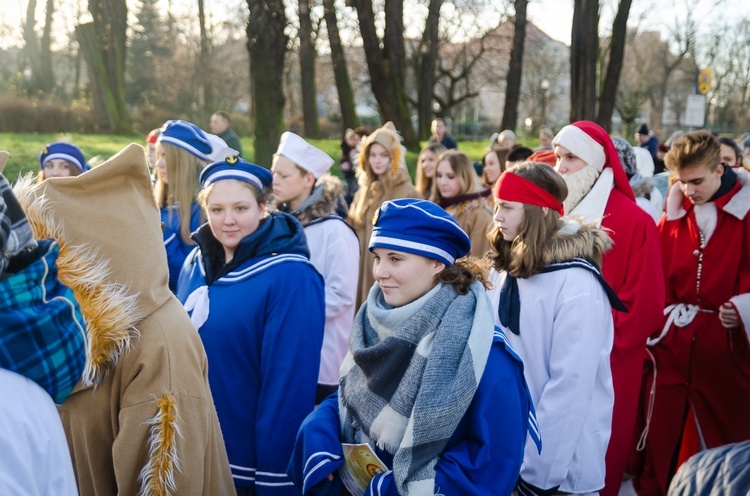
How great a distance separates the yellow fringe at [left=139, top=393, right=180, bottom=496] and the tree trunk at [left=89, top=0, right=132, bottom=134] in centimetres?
1976

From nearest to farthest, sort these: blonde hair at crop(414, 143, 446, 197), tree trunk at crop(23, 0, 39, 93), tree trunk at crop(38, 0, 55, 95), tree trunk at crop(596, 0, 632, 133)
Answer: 1. blonde hair at crop(414, 143, 446, 197)
2. tree trunk at crop(596, 0, 632, 133)
3. tree trunk at crop(38, 0, 55, 95)
4. tree trunk at crop(23, 0, 39, 93)

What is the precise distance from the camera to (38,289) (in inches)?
73.5

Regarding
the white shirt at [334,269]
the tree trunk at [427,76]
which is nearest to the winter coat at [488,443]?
the white shirt at [334,269]

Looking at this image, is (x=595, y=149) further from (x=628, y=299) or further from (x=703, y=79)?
(x=703, y=79)

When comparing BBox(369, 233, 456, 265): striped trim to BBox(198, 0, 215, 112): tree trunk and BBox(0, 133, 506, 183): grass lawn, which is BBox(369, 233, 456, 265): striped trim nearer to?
BBox(0, 133, 506, 183): grass lawn

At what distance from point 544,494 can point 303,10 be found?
12.6 metres

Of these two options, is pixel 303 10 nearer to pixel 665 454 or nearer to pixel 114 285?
pixel 665 454

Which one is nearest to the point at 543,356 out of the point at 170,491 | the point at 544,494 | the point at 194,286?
the point at 544,494

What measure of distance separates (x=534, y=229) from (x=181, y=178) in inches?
89.8

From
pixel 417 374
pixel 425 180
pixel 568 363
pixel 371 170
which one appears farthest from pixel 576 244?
pixel 425 180

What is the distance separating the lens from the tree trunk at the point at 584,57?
17672mm

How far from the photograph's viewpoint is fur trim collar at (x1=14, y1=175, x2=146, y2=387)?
6.94 feet

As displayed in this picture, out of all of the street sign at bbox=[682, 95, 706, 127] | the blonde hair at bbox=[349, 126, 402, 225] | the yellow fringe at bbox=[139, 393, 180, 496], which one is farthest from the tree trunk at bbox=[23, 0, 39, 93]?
the yellow fringe at bbox=[139, 393, 180, 496]

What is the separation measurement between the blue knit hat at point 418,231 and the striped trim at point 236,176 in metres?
1.24
